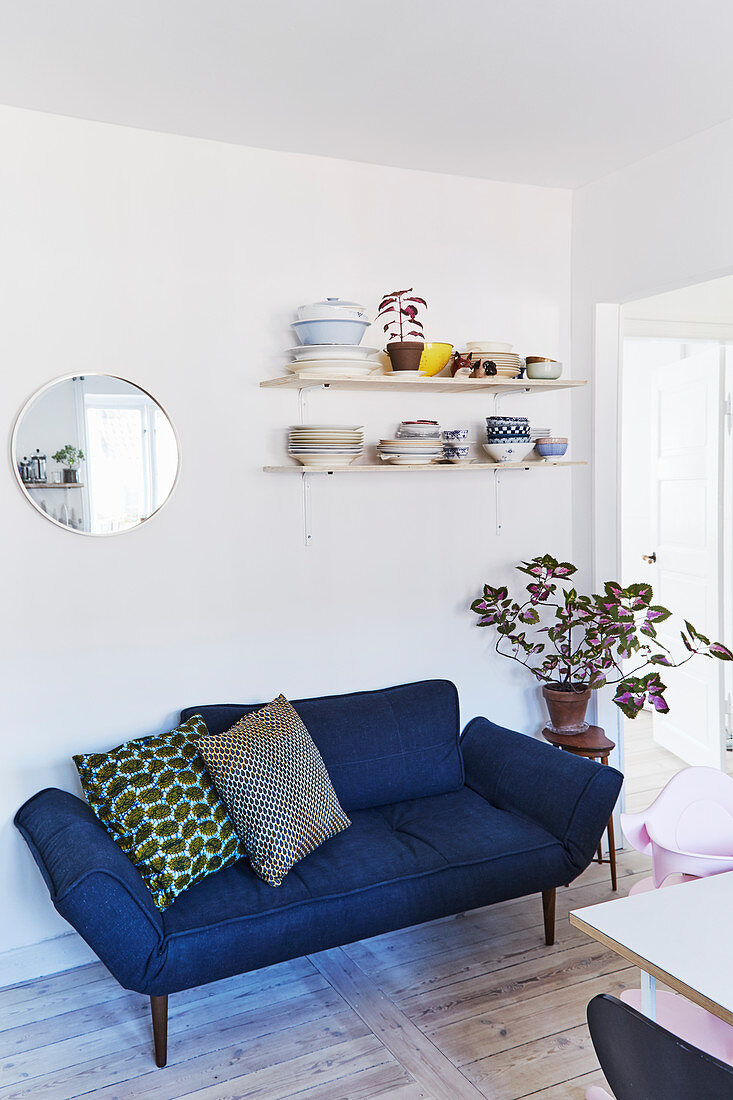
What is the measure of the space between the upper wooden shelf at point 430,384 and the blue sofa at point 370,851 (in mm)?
1075

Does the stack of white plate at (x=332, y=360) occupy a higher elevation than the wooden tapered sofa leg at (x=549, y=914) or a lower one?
higher

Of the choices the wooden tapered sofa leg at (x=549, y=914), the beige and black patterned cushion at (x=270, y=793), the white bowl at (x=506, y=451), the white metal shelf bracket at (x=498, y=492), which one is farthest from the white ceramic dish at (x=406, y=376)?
the wooden tapered sofa leg at (x=549, y=914)

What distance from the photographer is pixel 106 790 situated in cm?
254

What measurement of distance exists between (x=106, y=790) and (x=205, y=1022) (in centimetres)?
71

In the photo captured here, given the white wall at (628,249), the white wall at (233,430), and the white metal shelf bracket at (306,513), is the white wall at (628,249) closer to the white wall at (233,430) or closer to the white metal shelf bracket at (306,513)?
the white wall at (233,430)

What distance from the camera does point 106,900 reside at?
7.05 feet

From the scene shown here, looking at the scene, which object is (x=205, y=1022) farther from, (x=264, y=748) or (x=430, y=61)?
(x=430, y=61)

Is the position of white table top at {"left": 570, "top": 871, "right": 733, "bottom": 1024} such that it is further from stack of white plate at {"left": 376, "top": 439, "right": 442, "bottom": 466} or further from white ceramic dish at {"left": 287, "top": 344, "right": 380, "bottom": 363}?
white ceramic dish at {"left": 287, "top": 344, "right": 380, "bottom": 363}

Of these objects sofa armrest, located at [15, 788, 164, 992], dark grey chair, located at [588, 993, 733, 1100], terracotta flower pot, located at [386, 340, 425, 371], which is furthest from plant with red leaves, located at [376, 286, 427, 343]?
dark grey chair, located at [588, 993, 733, 1100]

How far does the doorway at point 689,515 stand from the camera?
13.9 feet

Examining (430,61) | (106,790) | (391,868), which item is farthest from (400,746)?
(430,61)

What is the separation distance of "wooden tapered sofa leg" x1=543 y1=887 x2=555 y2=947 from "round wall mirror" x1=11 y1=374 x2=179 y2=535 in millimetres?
1762

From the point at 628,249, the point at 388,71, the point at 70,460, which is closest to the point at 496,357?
the point at 628,249

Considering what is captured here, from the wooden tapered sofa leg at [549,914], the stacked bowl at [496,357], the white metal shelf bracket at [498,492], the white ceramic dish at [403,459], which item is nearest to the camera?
the wooden tapered sofa leg at [549,914]
